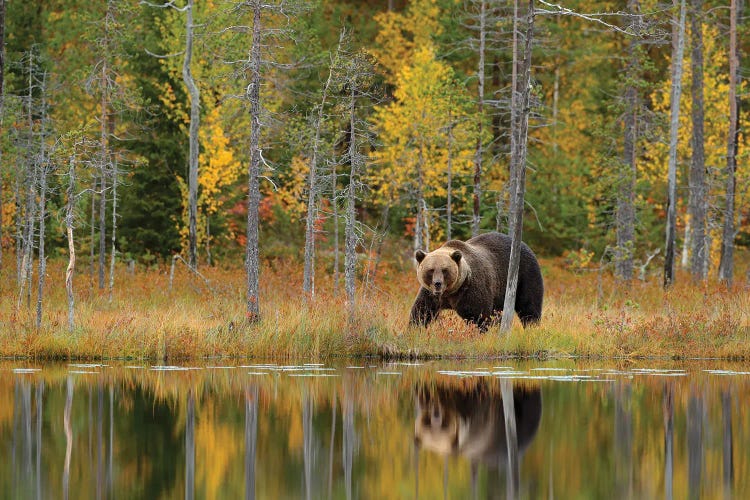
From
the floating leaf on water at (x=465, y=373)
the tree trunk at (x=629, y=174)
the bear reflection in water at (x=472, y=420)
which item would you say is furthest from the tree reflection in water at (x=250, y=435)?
the tree trunk at (x=629, y=174)

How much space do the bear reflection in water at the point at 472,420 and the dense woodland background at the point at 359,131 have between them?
1213 cm

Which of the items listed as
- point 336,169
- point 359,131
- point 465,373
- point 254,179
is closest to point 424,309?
point 465,373

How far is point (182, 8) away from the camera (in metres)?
34.5

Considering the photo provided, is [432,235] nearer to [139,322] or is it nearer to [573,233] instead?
[573,233]

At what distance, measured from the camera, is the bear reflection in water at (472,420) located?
9.80m

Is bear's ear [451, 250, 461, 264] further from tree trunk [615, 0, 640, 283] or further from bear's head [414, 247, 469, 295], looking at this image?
tree trunk [615, 0, 640, 283]

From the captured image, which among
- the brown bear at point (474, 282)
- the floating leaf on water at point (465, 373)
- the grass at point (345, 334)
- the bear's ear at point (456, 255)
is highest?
the bear's ear at point (456, 255)

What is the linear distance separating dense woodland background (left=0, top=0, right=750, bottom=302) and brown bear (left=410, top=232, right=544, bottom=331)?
20.8 ft

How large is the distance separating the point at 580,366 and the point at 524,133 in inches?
181

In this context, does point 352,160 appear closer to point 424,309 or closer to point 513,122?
point 424,309

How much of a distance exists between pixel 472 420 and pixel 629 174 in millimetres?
18014

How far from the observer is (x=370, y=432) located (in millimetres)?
10719

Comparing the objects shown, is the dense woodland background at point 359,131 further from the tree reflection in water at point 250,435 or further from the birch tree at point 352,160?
the tree reflection in water at point 250,435

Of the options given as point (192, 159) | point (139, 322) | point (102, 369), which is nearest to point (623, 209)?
point (192, 159)
